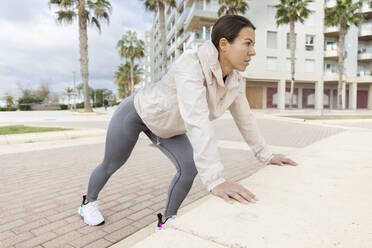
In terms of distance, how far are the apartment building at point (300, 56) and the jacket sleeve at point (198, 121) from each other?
88.5 ft

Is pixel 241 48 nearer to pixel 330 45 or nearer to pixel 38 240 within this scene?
pixel 38 240

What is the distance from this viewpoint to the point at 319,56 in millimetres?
33344

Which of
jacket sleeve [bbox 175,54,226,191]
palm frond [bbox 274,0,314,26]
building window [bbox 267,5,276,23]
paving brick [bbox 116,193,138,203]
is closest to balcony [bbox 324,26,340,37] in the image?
building window [bbox 267,5,276,23]

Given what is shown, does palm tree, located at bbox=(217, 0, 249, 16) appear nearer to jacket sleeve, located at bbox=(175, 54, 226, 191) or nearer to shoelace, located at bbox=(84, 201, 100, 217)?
shoelace, located at bbox=(84, 201, 100, 217)

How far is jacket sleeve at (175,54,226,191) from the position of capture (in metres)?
1.45

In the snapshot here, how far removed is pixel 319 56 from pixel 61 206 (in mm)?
36769

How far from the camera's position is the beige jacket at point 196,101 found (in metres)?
1.47

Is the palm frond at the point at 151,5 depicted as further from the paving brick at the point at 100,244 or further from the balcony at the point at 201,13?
the paving brick at the point at 100,244

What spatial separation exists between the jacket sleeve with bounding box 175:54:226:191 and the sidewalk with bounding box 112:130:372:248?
0.17 metres

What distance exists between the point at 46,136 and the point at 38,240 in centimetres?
660

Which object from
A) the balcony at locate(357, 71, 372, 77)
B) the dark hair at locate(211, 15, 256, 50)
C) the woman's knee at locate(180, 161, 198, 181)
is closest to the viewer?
the dark hair at locate(211, 15, 256, 50)

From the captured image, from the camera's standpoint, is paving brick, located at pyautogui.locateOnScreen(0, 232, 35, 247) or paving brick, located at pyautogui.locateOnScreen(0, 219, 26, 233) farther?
paving brick, located at pyautogui.locateOnScreen(0, 219, 26, 233)

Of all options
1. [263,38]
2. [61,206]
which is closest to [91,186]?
[61,206]

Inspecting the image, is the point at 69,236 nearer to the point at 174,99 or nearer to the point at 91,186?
the point at 91,186
